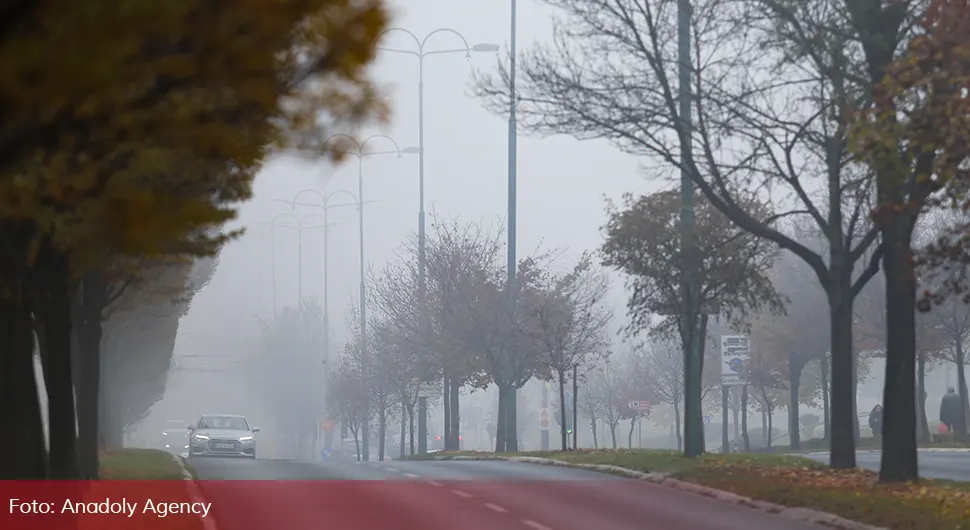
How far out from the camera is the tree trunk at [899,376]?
19453 millimetres

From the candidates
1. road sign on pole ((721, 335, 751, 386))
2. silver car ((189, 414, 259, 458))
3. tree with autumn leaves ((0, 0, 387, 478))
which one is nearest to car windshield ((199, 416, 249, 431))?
silver car ((189, 414, 259, 458))

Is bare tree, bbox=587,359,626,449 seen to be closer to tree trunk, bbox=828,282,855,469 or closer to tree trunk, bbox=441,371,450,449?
tree trunk, bbox=441,371,450,449

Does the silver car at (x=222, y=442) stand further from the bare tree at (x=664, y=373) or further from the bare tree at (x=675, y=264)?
the bare tree at (x=664, y=373)

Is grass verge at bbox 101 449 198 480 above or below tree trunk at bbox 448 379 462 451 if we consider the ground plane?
below

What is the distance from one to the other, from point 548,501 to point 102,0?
15426 millimetres

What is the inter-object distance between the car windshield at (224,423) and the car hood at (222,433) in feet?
1.44

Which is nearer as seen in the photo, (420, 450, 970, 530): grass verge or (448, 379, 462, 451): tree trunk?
(420, 450, 970, 530): grass verge

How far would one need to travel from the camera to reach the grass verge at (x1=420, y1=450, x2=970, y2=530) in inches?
561

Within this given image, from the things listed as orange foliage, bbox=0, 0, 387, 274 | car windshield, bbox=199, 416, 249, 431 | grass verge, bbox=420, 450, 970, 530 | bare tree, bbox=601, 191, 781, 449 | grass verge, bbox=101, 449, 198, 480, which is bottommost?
Answer: grass verge, bbox=101, 449, 198, 480

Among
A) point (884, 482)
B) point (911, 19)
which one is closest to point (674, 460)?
point (884, 482)

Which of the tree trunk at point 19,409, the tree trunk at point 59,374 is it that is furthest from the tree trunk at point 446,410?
the tree trunk at point 19,409

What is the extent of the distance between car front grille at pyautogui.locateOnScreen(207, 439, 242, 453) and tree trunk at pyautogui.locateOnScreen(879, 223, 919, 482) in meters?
25.6

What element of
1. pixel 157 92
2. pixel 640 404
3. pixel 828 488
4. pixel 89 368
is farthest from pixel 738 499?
pixel 640 404

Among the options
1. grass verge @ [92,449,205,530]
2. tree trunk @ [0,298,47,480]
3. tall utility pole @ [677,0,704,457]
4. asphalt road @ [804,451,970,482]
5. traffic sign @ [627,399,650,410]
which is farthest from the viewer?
traffic sign @ [627,399,650,410]
